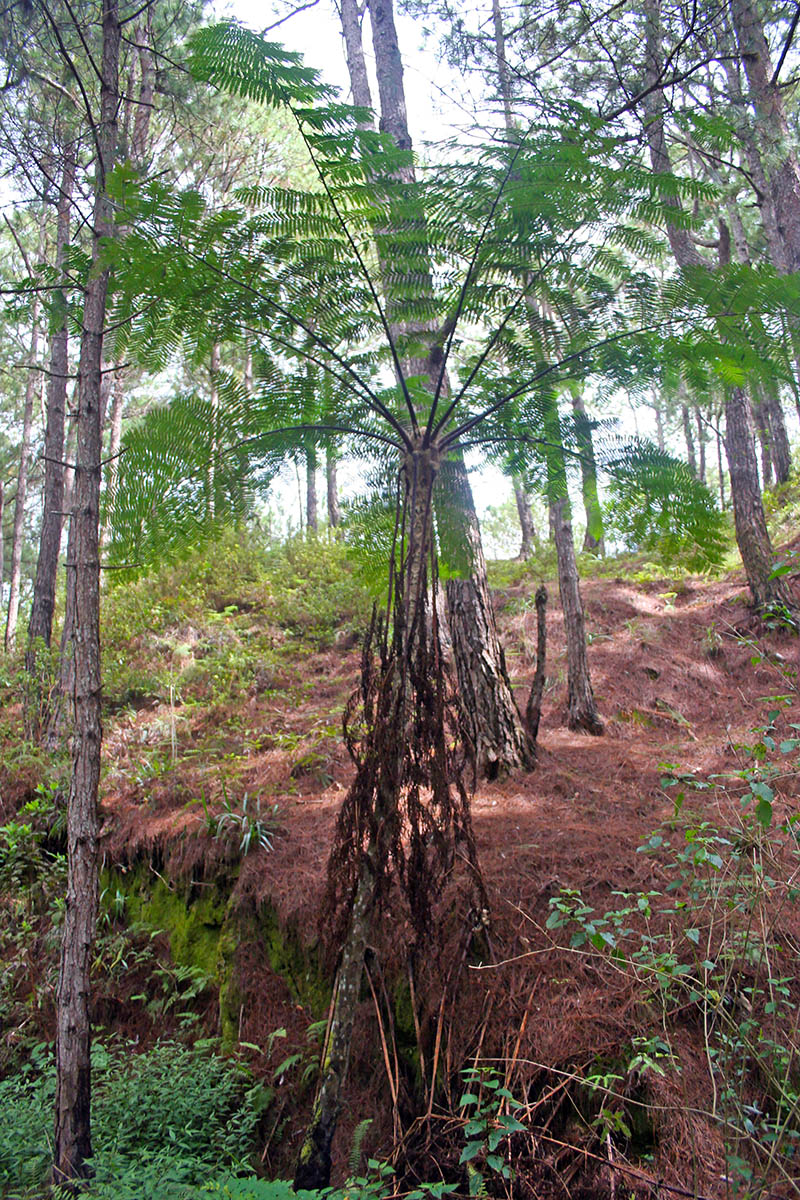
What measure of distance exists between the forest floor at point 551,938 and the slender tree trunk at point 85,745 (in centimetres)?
84

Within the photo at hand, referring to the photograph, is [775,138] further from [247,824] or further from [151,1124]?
[151,1124]

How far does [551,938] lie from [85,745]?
2.09 meters

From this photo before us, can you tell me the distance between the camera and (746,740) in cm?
475

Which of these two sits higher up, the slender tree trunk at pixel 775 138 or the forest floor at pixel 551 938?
the slender tree trunk at pixel 775 138

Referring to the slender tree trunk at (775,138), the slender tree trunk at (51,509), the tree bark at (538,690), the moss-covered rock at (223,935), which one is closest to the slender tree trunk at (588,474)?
the tree bark at (538,690)

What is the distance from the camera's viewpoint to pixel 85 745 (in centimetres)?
286

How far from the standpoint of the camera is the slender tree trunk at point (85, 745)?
2.59 metres

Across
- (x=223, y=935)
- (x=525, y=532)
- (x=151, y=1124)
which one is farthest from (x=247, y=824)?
(x=525, y=532)

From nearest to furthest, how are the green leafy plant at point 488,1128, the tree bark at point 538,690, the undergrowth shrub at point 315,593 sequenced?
the green leafy plant at point 488,1128
the tree bark at point 538,690
the undergrowth shrub at point 315,593

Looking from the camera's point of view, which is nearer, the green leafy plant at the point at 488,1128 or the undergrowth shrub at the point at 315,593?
the green leafy plant at the point at 488,1128

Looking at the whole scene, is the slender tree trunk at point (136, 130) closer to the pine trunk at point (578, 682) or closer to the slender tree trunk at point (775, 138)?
the pine trunk at point (578, 682)

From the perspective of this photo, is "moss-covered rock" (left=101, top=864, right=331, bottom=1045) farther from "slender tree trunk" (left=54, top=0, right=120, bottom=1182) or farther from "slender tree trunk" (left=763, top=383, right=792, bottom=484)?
"slender tree trunk" (left=763, top=383, right=792, bottom=484)

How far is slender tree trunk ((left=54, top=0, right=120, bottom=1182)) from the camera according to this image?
259 cm

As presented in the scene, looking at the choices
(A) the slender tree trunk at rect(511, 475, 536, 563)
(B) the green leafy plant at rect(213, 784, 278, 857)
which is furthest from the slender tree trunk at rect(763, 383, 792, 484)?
(B) the green leafy plant at rect(213, 784, 278, 857)
